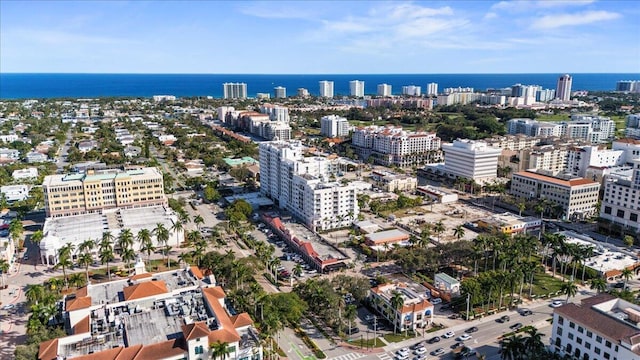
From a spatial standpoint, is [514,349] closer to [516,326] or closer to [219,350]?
[516,326]

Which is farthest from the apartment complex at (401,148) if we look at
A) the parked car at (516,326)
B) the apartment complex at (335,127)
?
the parked car at (516,326)

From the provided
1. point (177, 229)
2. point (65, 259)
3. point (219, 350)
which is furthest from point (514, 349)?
point (65, 259)

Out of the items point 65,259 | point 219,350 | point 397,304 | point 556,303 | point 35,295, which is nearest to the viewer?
point 219,350

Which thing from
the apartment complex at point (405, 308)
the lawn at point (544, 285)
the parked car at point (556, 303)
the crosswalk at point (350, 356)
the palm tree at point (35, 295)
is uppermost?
the palm tree at point (35, 295)

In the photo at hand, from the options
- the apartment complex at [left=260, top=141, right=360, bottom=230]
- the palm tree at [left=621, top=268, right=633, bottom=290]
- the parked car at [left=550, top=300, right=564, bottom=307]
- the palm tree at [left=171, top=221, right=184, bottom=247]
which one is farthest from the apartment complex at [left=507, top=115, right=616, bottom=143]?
the palm tree at [left=171, top=221, right=184, bottom=247]

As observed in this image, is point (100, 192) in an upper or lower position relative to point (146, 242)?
upper

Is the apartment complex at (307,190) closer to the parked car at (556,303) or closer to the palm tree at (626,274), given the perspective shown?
the parked car at (556,303)
